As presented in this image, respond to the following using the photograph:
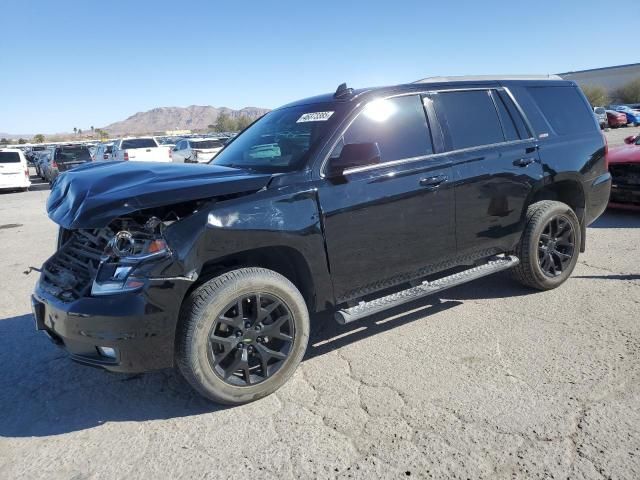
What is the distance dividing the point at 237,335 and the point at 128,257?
31.7 inches

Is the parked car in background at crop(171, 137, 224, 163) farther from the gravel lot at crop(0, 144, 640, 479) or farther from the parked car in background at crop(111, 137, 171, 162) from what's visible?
the gravel lot at crop(0, 144, 640, 479)

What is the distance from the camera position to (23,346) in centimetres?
414

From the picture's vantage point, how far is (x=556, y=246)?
4828mm

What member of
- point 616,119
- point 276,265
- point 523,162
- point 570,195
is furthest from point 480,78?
point 616,119

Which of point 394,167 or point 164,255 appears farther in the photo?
point 394,167

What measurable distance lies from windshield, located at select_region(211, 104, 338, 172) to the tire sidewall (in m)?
2.25

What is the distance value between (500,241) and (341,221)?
179 cm

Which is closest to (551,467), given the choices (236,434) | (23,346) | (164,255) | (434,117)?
(236,434)

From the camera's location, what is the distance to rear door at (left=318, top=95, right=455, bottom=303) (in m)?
3.41

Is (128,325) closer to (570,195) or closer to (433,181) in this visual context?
(433,181)

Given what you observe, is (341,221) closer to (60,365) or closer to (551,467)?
(551,467)

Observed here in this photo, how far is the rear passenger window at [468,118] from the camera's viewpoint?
406 cm

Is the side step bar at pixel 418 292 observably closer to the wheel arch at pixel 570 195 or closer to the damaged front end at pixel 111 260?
the wheel arch at pixel 570 195

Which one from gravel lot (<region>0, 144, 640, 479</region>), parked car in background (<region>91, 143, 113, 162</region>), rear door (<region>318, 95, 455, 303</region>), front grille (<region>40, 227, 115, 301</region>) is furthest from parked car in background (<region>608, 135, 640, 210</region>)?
parked car in background (<region>91, 143, 113, 162</region>)
